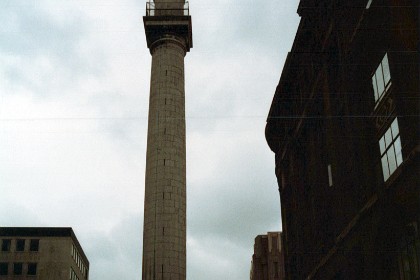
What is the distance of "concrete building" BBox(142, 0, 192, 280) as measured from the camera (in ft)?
157

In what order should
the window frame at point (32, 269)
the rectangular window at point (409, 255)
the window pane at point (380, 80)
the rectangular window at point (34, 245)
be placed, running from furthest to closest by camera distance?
the rectangular window at point (34, 245) → the window frame at point (32, 269) → the window pane at point (380, 80) → the rectangular window at point (409, 255)

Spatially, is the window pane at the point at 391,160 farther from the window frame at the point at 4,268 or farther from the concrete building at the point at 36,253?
the window frame at the point at 4,268

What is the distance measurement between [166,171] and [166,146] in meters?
2.45

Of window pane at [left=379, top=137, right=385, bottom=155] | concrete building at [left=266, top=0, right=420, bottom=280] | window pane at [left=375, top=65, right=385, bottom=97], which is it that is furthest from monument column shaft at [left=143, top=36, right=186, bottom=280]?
window pane at [left=375, top=65, right=385, bottom=97]

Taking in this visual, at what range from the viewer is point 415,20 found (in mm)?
26422

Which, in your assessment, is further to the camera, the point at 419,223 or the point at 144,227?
the point at 144,227

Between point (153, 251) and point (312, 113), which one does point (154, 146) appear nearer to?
point (153, 251)

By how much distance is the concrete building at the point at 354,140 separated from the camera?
85.4 ft

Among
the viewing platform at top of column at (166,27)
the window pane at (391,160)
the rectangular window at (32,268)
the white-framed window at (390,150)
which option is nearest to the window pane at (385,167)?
the white-framed window at (390,150)

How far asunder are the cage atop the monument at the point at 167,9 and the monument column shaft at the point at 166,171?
3981 millimetres

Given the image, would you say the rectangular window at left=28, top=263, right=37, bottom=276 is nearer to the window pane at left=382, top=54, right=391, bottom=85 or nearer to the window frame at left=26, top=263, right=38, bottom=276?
the window frame at left=26, top=263, right=38, bottom=276

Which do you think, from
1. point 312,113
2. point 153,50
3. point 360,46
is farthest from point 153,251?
point 360,46

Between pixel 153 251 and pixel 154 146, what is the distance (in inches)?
380

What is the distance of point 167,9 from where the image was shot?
5922 centimetres
